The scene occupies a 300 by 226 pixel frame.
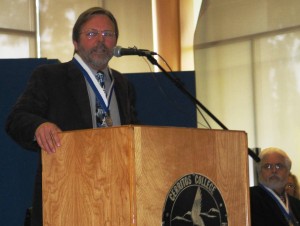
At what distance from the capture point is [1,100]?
157 inches

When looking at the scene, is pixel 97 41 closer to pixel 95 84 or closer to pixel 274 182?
pixel 95 84

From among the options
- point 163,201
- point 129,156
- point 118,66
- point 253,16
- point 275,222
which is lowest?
point 275,222

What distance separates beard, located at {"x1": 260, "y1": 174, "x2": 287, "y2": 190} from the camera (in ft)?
15.4

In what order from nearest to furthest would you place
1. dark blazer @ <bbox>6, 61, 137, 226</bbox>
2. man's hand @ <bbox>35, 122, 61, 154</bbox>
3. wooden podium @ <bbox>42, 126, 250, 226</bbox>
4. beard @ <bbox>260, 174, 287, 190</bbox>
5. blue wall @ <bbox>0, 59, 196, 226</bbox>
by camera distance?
wooden podium @ <bbox>42, 126, 250, 226</bbox>
man's hand @ <bbox>35, 122, 61, 154</bbox>
dark blazer @ <bbox>6, 61, 137, 226</bbox>
blue wall @ <bbox>0, 59, 196, 226</bbox>
beard @ <bbox>260, 174, 287, 190</bbox>

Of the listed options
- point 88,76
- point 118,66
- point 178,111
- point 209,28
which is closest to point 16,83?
point 178,111

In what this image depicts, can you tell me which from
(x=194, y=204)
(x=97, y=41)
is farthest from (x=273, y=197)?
(x=194, y=204)

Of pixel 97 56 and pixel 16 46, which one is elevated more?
pixel 16 46

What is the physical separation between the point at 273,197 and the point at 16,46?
394 centimetres

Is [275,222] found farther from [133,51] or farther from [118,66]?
[118,66]

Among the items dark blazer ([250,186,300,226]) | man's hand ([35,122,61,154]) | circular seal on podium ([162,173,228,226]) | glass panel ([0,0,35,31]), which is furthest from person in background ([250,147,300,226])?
glass panel ([0,0,35,31])

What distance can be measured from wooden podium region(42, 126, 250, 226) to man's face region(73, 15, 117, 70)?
1.89 ft

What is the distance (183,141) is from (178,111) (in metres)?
2.86

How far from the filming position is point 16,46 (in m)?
7.32

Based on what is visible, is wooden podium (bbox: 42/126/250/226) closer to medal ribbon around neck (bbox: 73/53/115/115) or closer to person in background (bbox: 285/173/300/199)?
medal ribbon around neck (bbox: 73/53/115/115)
